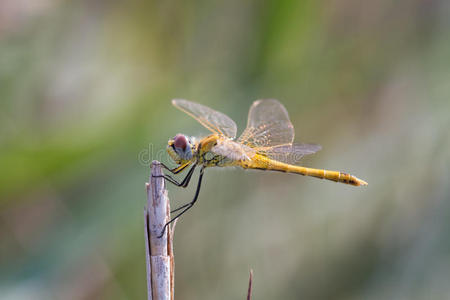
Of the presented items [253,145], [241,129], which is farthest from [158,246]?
[241,129]

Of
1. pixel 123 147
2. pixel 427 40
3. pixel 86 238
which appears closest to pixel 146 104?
pixel 123 147

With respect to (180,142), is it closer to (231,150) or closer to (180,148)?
(180,148)

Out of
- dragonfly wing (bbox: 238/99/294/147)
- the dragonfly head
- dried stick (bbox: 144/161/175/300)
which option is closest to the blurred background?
dragonfly wing (bbox: 238/99/294/147)

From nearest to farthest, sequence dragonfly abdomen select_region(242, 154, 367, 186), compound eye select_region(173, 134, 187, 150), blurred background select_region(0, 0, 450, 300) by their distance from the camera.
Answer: compound eye select_region(173, 134, 187, 150), dragonfly abdomen select_region(242, 154, 367, 186), blurred background select_region(0, 0, 450, 300)

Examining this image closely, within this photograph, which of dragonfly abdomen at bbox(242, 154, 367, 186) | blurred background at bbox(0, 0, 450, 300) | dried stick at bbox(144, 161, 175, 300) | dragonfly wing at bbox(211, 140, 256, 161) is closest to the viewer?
dried stick at bbox(144, 161, 175, 300)

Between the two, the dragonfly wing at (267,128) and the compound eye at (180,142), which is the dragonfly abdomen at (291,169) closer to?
Answer: the dragonfly wing at (267,128)

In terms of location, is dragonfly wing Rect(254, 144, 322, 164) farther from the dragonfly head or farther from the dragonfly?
the dragonfly head
